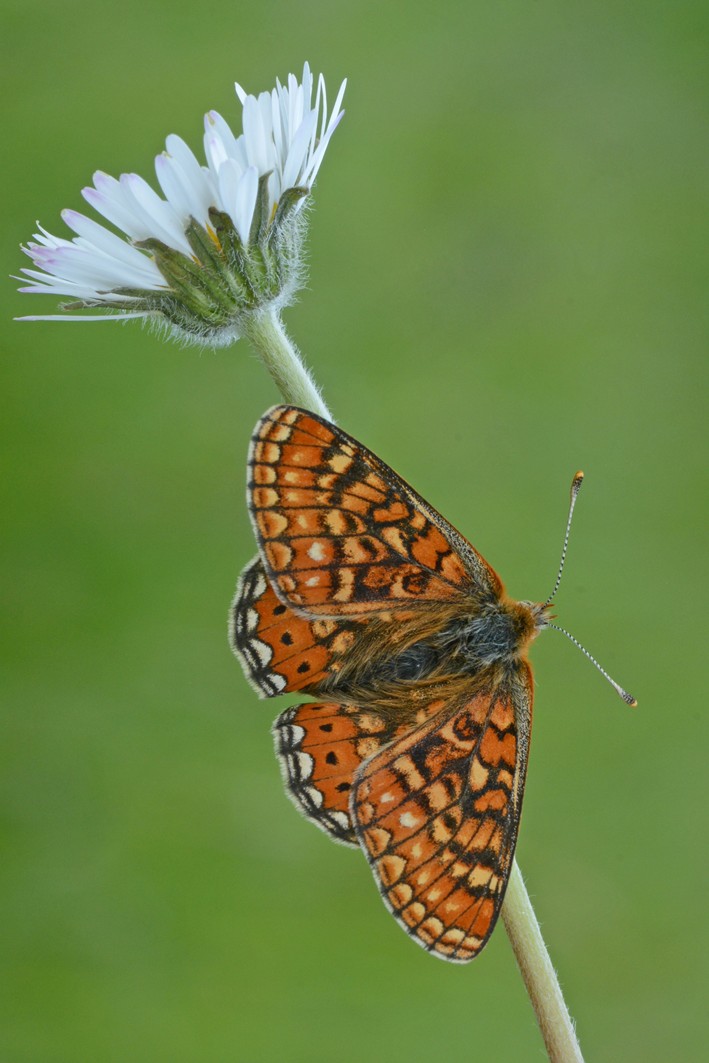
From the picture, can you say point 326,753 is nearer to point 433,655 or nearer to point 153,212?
point 433,655

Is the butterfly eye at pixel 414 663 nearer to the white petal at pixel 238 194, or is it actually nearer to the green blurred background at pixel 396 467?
the white petal at pixel 238 194

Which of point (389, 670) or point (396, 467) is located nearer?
point (389, 670)

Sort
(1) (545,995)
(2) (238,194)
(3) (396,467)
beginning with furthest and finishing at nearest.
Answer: (3) (396,467), (2) (238,194), (1) (545,995)

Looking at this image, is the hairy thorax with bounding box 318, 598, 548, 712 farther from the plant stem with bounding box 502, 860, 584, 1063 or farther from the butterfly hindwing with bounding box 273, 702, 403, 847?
the plant stem with bounding box 502, 860, 584, 1063

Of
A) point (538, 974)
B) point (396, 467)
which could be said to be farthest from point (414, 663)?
point (396, 467)

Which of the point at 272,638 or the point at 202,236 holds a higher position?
the point at 202,236

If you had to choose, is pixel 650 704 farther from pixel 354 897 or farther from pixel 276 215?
pixel 276 215

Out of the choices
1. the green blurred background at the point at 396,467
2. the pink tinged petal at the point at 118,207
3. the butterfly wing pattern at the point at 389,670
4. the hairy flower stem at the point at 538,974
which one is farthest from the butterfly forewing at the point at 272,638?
the green blurred background at the point at 396,467

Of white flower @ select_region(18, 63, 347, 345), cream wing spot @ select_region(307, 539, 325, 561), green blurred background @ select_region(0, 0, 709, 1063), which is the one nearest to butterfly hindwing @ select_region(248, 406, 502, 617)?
cream wing spot @ select_region(307, 539, 325, 561)
